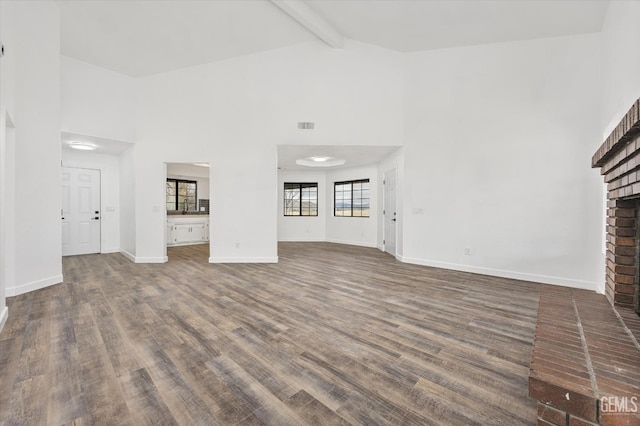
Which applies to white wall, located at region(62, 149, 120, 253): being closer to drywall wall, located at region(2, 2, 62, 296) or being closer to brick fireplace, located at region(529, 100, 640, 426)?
drywall wall, located at region(2, 2, 62, 296)

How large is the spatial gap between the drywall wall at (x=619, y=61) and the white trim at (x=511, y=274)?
2.04 meters

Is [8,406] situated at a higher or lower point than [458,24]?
lower

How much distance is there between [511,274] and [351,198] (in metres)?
4.97

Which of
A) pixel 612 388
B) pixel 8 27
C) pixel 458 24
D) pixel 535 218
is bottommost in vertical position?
pixel 612 388

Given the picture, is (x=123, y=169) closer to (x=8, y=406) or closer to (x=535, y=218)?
(x=8, y=406)

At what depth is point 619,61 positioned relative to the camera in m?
3.02

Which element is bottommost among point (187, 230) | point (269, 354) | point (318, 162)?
point (269, 354)

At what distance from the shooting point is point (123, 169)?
6516 millimetres

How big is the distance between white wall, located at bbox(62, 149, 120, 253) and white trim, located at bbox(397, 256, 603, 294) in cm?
696

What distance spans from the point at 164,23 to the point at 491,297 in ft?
20.7

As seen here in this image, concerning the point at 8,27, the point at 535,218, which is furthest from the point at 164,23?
the point at 535,218

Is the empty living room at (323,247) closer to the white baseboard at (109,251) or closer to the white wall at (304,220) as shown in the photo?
the white baseboard at (109,251)

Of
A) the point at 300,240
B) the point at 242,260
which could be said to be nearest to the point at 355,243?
the point at 300,240

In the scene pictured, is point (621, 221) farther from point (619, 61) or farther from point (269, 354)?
point (269, 354)
